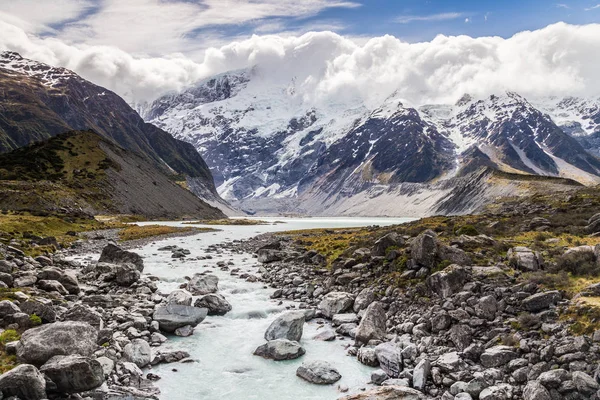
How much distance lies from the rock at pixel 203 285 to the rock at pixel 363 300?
12649mm

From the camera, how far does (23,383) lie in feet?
50.2

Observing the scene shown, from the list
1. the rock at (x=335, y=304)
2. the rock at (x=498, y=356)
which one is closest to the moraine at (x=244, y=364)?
the rock at (x=335, y=304)

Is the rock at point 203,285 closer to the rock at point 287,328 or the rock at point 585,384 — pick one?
the rock at point 287,328

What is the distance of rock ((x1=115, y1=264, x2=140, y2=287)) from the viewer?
118ft

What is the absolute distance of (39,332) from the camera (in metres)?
18.5

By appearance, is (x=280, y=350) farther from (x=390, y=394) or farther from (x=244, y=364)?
(x=390, y=394)

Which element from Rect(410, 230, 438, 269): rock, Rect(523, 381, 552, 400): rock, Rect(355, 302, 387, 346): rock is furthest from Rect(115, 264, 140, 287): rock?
Rect(523, 381, 552, 400): rock

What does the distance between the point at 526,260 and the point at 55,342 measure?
26131 millimetres

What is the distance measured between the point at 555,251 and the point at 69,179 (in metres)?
178

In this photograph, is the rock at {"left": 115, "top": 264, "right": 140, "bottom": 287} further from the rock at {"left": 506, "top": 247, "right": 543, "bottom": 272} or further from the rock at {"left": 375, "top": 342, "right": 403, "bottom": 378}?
the rock at {"left": 506, "top": 247, "right": 543, "bottom": 272}

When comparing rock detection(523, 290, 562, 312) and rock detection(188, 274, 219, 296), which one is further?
rock detection(188, 274, 219, 296)

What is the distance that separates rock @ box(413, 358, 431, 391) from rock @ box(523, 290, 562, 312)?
6.59 metres

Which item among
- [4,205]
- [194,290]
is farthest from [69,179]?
[194,290]

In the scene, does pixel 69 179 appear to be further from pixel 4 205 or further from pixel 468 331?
pixel 468 331
